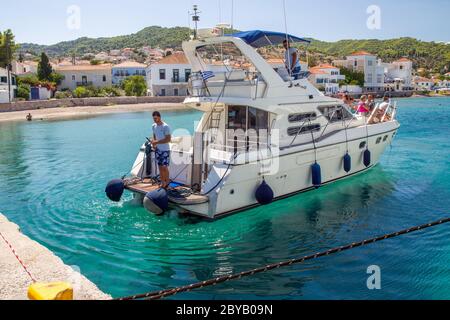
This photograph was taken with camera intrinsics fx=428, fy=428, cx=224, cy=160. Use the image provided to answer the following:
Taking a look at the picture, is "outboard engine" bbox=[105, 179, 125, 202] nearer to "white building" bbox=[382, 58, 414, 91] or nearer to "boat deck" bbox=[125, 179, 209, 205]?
"boat deck" bbox=[125, 179, 209, 205]

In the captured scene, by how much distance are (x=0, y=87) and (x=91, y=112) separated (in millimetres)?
12091

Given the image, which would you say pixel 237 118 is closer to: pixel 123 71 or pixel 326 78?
pixel 326 78

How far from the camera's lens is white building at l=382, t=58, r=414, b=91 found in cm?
10589

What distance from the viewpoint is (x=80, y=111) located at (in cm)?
5231

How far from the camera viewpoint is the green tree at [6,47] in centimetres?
5997

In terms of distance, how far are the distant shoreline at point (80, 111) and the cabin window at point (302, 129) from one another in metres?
39.1

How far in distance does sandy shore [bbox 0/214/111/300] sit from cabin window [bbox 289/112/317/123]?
7711mm

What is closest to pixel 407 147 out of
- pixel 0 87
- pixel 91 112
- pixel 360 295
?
pixel 360 295

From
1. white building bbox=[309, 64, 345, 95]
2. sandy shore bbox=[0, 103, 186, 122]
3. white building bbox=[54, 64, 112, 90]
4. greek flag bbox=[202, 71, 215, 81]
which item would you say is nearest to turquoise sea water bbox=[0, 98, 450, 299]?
greek flag bbox=[202, 71, 215, 81]

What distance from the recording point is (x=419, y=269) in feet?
25.9

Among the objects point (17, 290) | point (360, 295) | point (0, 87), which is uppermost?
point (0, 87)

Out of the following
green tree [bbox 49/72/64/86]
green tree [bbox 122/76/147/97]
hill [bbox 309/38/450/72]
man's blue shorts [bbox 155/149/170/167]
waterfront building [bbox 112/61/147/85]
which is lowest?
man's blue shorts [bbox 155/149/170/167]
